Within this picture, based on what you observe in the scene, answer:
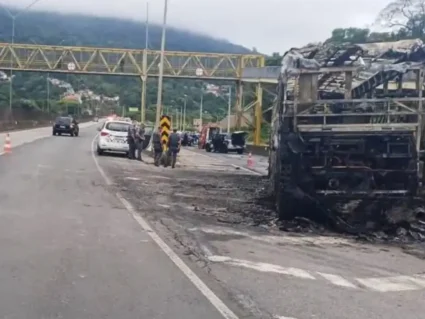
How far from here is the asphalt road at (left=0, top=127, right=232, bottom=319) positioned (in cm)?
742

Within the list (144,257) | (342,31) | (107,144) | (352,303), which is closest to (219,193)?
(144,257)

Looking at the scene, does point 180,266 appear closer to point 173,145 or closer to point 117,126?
point 173,145

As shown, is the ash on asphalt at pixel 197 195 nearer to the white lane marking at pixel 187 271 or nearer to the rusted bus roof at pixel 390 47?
the white lane marking at pixel 187 271

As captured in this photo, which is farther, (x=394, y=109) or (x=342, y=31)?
(x=342, y=31)

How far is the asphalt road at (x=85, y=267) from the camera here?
7.42m

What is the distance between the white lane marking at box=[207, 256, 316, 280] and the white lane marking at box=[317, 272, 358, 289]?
0.61 feet

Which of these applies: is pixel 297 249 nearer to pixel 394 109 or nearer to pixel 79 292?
pixel 394 109

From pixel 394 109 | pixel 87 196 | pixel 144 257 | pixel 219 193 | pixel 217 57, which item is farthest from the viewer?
pixel 217 57

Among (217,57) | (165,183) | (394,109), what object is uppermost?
(217,57)

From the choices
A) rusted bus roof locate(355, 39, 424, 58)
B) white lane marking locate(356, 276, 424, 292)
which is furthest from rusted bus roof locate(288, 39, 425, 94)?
white lane marking locate(356, 276, 424, 292)

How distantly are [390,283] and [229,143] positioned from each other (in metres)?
55.0

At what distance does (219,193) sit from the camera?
2097 centimetres

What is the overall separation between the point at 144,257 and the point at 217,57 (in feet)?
205

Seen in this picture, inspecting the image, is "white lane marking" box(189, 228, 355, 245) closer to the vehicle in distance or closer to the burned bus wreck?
the burned bus wreck
